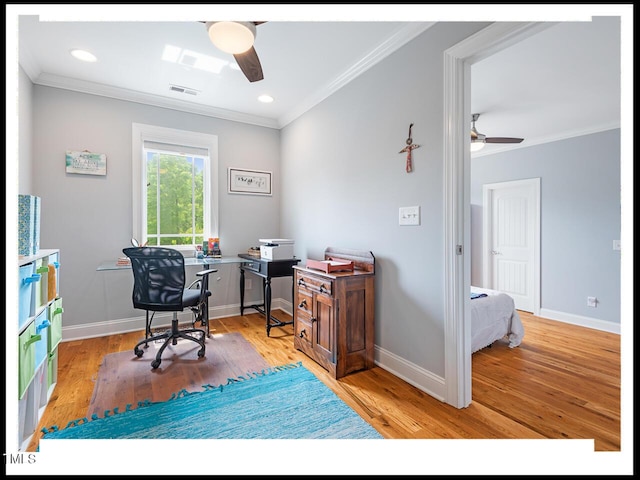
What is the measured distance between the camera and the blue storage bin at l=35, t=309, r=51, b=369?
1728 mm

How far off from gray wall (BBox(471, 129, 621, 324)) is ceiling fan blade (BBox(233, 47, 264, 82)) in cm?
414

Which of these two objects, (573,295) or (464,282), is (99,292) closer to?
(464,282)

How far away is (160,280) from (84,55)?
79.0 inches

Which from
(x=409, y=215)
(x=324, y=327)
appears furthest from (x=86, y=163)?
(x=409, y=215)

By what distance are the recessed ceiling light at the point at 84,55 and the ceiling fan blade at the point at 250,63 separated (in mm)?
1549

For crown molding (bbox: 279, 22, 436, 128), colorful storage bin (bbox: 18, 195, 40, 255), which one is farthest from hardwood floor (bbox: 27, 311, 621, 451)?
crown molding (bbox: 279, 22, 436, 128)

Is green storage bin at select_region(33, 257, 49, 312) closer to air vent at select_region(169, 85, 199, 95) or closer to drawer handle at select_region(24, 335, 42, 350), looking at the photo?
drawer handle at select_region(24, 335, 42, 350)

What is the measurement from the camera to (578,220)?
400 cm

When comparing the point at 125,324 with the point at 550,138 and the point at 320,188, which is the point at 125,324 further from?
the point at 550,138

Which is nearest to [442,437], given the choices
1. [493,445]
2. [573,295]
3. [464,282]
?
[493,445]

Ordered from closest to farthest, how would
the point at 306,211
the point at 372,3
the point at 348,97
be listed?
the point at 372,3 → the point at 348,97 → the point at 306,211

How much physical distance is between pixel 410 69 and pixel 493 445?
2.35 metres

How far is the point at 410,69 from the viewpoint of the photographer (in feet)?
7.40
